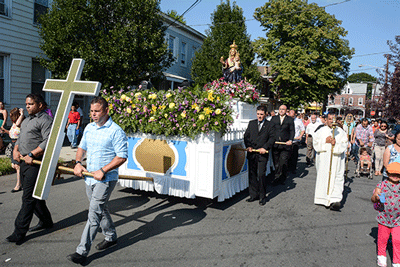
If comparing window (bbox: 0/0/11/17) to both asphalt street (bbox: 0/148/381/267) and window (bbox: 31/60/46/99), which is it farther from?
asphalt street (bbox: 0/148/381/267)

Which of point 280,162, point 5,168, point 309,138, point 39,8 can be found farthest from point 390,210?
point 39,8

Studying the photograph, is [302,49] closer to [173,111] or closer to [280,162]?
[280,162]

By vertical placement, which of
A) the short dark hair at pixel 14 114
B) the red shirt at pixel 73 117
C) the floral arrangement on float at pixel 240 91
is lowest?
the red shirt at pixel 73 117

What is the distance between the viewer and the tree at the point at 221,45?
25.3 meters

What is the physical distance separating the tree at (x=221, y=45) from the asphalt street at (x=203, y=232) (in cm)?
1945

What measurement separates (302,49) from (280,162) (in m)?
24.6

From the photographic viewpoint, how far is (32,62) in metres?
14.1

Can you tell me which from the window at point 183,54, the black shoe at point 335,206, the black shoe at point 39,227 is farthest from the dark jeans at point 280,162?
the window at point 183,54

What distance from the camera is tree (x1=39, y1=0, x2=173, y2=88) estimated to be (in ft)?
41.6

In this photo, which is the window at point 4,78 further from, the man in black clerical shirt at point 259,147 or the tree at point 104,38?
the man in black clerical shirt at point 259,147

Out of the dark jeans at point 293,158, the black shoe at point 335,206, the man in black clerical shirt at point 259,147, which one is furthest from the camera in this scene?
the dark jeans at point 293,158

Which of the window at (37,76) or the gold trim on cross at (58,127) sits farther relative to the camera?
the window at (37,76)

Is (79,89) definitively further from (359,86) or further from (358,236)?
(359,86)

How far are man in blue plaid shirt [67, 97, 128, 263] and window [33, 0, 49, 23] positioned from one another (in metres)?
12.9
